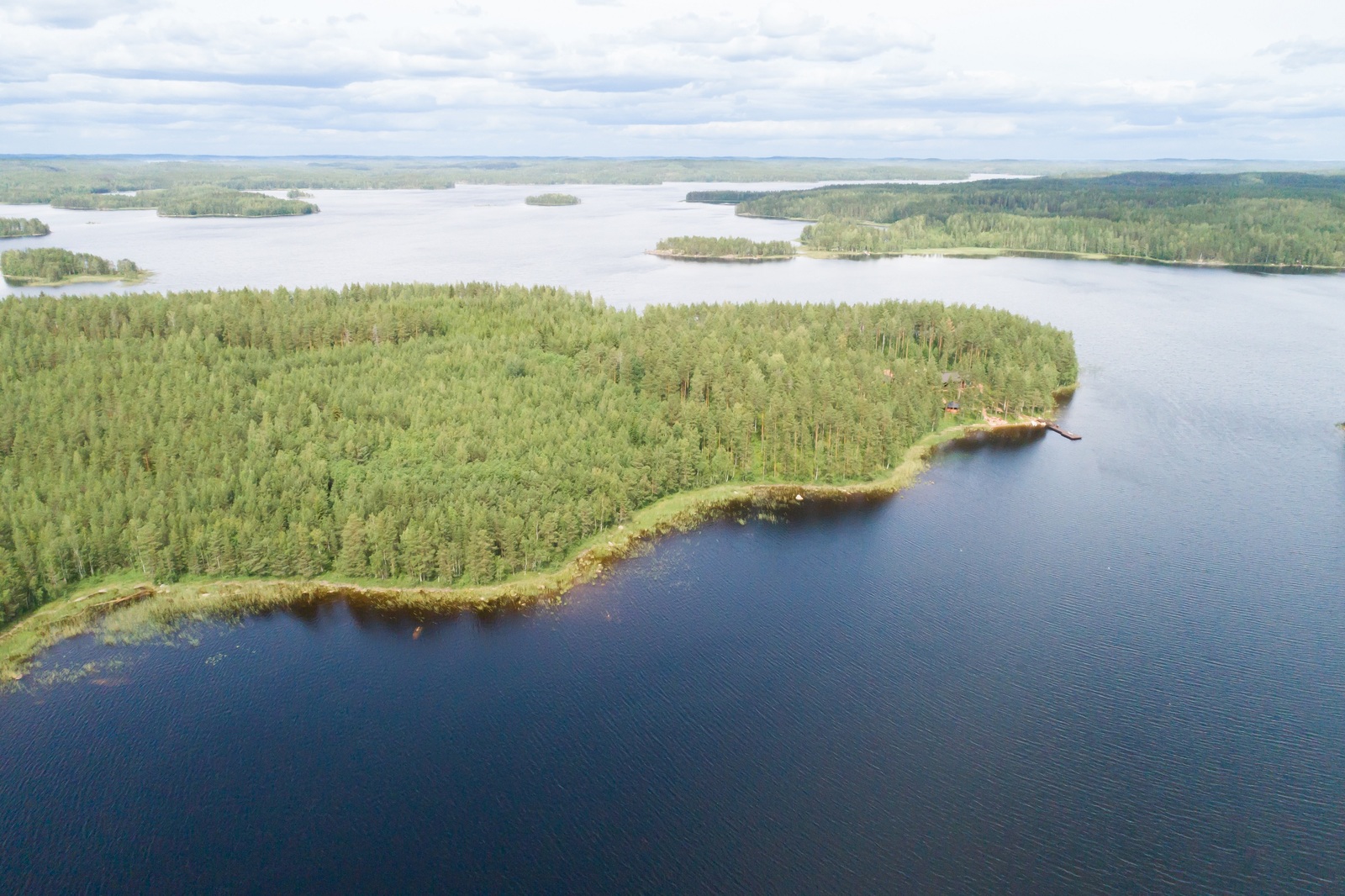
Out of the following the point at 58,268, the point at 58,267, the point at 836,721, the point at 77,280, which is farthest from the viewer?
the point at 77,280

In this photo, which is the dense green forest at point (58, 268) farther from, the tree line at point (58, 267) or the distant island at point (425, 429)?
the distant island at point (425, 429)

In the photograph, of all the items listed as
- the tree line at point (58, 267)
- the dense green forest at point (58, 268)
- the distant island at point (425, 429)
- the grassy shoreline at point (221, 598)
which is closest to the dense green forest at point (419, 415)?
the distant island at point (425, 429)

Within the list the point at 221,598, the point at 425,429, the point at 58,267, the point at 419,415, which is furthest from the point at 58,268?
the point at 221,598

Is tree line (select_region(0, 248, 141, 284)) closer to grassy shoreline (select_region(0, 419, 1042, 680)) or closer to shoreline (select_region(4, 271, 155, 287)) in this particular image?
shoreline (select_region(4, 271, 155, 287))

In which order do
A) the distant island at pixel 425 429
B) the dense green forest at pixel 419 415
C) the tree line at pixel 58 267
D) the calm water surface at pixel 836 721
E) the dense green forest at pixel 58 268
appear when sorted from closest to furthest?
the calm water surface at pixel 836 721 < the distant island at pixel 425 429 < the dense green forest at pixel 419 415 < the dense green forest at pixel 58 268 < the tree line at pixel 58 267

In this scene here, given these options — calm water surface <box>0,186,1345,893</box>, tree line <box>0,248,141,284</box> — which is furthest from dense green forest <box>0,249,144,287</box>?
calm water surface <box>0,186,1345,893</box>

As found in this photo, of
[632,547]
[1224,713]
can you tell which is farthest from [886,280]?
[1224,713]

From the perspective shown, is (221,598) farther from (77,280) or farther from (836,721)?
(77,280)
